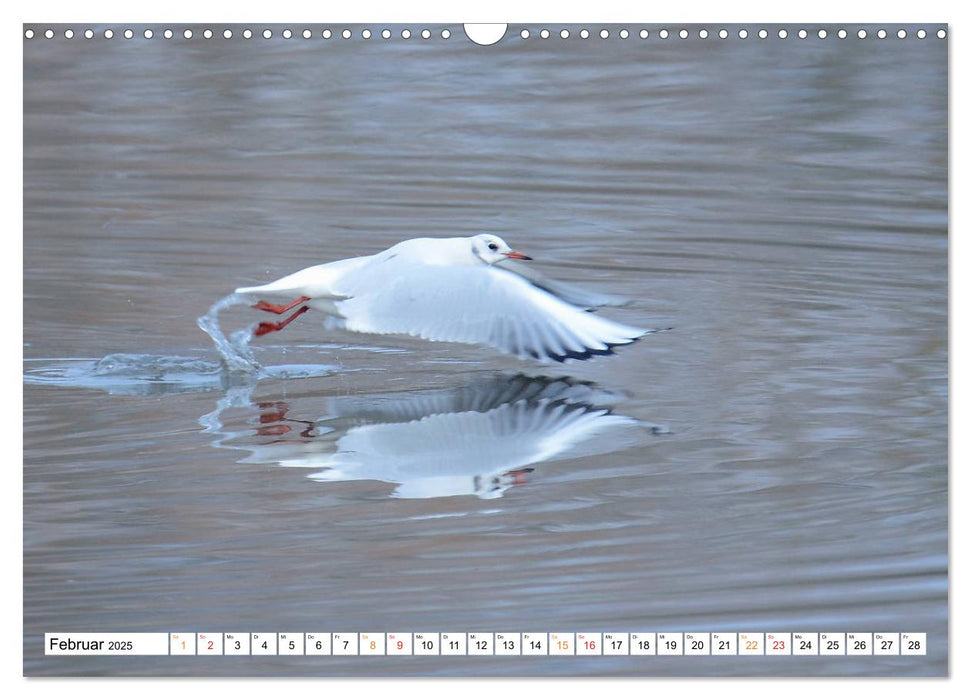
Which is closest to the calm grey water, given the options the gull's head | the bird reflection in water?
the bird reflection in water

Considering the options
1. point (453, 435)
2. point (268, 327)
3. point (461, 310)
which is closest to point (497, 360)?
point (461, 310)

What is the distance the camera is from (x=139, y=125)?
329 cm

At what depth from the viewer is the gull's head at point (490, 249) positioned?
3510 mm

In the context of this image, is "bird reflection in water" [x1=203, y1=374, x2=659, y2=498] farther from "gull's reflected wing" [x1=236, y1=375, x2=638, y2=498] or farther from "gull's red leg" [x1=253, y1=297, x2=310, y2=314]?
"gull's red leg" [x1=253, y1=297, x2=310, y2=314]

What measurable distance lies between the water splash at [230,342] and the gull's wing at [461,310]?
200 millimetres

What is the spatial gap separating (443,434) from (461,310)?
31 cm

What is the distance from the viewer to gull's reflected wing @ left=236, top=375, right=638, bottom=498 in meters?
3.05

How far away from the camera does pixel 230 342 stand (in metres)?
3.46

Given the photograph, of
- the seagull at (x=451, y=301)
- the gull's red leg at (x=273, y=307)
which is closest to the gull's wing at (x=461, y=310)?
the seagull at (x=451, y=301)

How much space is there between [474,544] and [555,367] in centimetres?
70

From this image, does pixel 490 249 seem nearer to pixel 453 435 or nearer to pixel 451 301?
pixel 451 301

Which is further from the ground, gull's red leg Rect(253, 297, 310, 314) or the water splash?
gull's red leg Rect(253, 297, 310, 314)

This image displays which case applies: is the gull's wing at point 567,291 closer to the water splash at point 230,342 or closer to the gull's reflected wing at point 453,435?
the gull's reflected wing at point 453,435

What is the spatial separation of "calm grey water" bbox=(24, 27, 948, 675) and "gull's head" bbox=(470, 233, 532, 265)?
177mm
